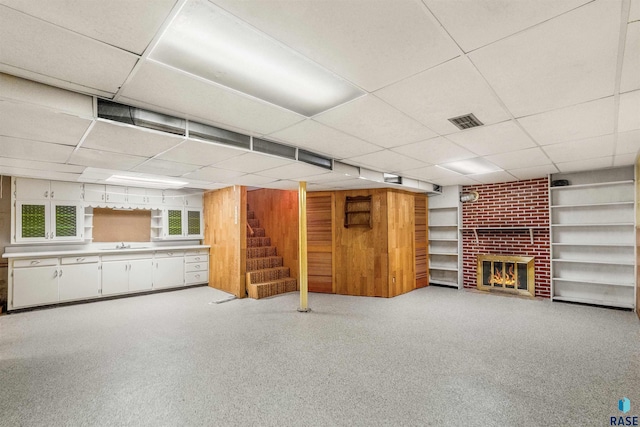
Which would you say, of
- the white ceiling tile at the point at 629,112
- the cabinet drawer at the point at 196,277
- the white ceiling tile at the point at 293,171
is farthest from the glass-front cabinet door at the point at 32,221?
the white ceiling tile at the point at 629,112

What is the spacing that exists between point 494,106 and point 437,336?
9.27 feet

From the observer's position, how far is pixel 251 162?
156 inches

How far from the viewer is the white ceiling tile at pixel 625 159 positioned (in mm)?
4246

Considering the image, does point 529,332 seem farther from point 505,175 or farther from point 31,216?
point 31,216

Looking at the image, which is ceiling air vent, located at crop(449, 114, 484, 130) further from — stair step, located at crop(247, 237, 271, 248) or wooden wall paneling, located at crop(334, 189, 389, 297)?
stair step, located at crop(247, 237, 271, 248)

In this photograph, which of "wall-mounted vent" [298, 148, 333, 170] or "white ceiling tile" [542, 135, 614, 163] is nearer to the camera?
"white ceiling tile" [542, 135, 614, 163]

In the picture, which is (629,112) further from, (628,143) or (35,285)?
(35,285)

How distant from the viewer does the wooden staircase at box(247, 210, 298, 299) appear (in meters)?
6.09

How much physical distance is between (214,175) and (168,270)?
301 centimetres

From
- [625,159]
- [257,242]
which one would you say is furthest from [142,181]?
[625,159]

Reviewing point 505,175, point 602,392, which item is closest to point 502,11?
point 602,392

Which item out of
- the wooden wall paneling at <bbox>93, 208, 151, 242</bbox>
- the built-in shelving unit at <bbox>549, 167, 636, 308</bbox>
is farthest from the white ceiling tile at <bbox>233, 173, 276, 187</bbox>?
the built-in shelving unit at <bbox>549, 167, 636, 308</bbox>

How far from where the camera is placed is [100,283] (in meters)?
5.79

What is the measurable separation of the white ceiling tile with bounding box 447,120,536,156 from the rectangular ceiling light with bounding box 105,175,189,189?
4.97 meters
